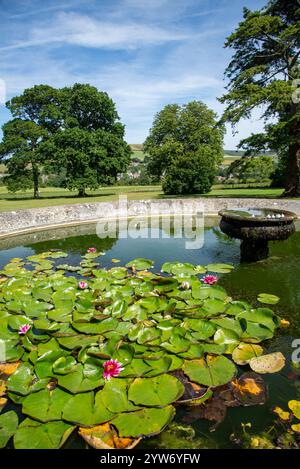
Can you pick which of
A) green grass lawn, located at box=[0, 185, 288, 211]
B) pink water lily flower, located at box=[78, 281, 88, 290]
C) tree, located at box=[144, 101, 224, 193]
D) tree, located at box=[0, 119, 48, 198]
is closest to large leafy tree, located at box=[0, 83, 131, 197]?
tree, located at box=[0, 119, 48, 198]

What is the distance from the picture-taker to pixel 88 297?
4.07 metres

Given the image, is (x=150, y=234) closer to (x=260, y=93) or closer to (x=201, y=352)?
(x=201, y=352)

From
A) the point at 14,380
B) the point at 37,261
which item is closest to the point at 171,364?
the point at 14,380

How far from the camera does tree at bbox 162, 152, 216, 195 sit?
22.8 meters

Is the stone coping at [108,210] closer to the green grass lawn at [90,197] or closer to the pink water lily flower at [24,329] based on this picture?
the green grass lawn at [90,197]

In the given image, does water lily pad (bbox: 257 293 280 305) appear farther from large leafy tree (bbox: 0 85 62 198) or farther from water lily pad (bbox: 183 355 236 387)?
large leafy tree (bbox: 0 85 62 198)

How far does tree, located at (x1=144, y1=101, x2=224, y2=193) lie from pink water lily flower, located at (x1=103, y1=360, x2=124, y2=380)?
81.6ft

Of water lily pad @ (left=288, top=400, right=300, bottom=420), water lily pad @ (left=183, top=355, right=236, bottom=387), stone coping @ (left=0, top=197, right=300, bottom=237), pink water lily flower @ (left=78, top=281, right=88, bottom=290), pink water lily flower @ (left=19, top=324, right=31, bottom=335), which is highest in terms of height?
stone coping @ (left=0, top=197, right=300, bottom=237)

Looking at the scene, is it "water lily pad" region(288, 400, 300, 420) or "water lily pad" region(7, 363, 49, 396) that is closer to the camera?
"water lily pad" region(288, 400, 300, 420)

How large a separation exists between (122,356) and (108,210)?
1064 cm

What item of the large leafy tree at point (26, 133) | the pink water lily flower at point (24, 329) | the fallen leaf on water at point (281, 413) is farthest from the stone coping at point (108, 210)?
the large leafy tree at point (26, 133)

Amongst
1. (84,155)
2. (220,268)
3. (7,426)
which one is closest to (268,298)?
(220,268)

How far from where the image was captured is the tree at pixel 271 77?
553 inches
